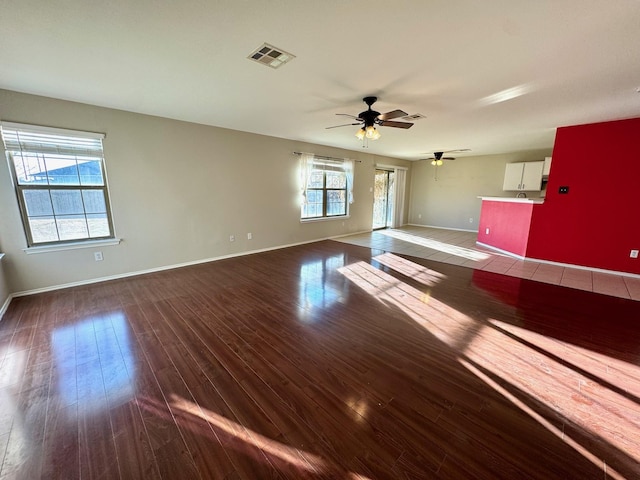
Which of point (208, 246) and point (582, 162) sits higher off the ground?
point (582, 162)

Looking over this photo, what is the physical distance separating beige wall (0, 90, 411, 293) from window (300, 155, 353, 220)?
1.03 feet

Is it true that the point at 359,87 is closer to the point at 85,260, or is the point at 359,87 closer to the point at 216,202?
the point at 216,202

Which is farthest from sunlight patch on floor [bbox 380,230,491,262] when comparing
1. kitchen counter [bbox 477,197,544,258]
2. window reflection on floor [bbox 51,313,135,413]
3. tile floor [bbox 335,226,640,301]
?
window reflection on floor [bbox 51,313,135,413]

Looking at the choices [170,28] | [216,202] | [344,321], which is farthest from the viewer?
[216,202]

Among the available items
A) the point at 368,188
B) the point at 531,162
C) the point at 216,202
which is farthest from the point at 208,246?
the point at 531,162

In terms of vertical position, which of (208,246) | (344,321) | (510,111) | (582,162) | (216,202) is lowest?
(344,321)

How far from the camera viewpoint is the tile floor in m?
3.78

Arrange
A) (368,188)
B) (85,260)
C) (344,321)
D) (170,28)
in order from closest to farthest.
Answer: (170,28) → (344,321) → (85,260) → (368,188)

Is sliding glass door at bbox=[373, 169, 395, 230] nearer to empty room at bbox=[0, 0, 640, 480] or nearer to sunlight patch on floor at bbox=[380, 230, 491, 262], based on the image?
sunlight patch on floor at bbox=[380, 230, 491, 262]

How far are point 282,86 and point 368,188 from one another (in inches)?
211

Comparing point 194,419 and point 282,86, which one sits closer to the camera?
point 194,419

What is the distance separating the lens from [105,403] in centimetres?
165

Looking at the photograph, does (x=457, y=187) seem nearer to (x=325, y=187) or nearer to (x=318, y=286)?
(x=325, y=187)

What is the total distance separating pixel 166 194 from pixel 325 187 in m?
3.80
